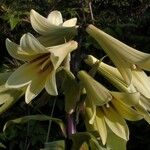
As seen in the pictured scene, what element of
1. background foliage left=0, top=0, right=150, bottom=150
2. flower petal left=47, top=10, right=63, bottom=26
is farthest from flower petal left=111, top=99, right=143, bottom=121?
background foliage left=0, top=0, right=150, bottom=150

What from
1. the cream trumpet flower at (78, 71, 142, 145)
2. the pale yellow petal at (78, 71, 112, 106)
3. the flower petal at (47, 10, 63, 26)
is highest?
the flower petal at (47, 10, 63, 26)

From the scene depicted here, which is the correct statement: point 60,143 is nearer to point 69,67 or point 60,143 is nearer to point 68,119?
point 68,119

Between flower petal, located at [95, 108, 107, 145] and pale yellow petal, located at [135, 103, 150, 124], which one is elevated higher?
pale yellow petal, located at [135, 103, 150, 124]

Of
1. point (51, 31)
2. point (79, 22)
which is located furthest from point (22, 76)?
point (79, 22)

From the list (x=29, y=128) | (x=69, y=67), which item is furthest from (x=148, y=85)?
(x=29, y=128)

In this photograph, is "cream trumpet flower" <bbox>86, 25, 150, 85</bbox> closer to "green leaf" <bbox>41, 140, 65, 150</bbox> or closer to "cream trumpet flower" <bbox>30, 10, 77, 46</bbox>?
"cream trumpet flower" <bbox>30, 10, 77, 46</bbox>

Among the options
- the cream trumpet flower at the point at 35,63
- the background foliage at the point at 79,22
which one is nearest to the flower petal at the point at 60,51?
the cream trumpet flower at the point at 35,63

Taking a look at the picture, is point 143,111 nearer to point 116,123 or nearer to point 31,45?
point 116,123
